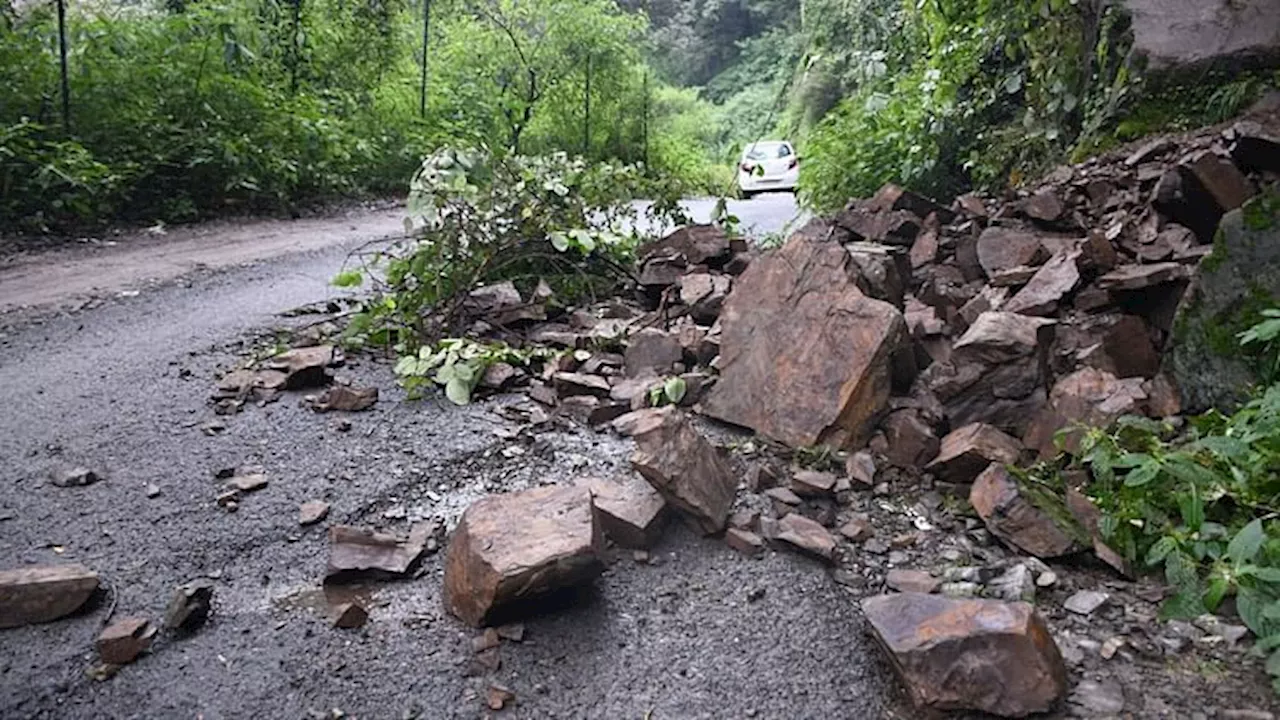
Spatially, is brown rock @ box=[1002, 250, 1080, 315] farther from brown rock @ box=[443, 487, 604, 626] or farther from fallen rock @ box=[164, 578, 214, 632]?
fallen rock @ box=[164, 578, 214, 632]

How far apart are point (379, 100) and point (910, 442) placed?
34.5 feet

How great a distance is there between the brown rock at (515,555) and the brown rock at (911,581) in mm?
683

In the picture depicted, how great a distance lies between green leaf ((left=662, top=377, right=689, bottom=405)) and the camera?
2.75 metres

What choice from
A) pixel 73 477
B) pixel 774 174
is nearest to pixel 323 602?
pixel 73 477

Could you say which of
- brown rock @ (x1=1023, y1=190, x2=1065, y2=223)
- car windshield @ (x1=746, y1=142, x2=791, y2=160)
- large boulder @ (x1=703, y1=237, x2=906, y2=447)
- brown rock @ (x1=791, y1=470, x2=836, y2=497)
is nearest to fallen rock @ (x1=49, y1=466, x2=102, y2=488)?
large boulder @ (x1=703, y1=237, x2=906, y2=447)

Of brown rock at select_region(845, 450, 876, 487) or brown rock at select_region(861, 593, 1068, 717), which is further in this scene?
brown rock at select_region(845, 450, 876, 487)

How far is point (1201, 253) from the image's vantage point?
9.19 feet

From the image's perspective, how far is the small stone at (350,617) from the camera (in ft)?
5.80

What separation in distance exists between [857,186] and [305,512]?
511cm

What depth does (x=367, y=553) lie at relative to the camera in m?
1.98

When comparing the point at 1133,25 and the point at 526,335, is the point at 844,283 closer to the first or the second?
the point at 526,335

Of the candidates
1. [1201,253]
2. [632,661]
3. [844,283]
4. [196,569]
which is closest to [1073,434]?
[844,283]

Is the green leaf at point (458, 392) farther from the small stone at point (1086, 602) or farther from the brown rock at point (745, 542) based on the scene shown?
the small stone at point (1086, 602)

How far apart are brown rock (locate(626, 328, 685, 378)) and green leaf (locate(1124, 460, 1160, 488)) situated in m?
1.57
